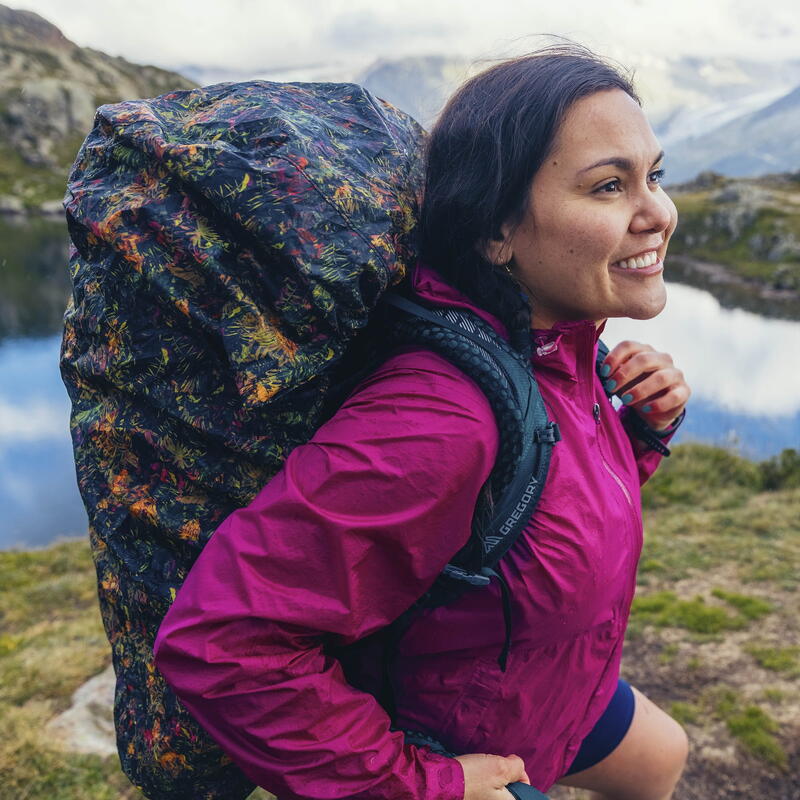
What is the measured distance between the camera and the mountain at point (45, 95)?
99812 mm

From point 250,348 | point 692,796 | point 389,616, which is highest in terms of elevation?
point 250,348

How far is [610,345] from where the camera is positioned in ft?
84.9

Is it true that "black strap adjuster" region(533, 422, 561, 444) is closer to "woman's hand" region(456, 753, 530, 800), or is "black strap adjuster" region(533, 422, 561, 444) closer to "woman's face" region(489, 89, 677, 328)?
"woman's face" region(489, 89, 677, 328)

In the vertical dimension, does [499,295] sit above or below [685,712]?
above

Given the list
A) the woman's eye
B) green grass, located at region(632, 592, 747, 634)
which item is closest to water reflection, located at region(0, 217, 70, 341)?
green grass, located at region(632, 592, 747, 634)

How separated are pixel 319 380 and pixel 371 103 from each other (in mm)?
847

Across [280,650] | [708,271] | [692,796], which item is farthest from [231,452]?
[708,271]

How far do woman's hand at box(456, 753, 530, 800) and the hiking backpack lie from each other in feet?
1.31

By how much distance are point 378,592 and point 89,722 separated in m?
4.31

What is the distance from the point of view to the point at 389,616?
1.60 m

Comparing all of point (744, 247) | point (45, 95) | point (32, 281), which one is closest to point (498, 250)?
point (32, 281)

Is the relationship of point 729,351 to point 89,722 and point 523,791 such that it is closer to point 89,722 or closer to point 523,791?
point 89,722

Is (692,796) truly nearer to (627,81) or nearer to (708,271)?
(627,81)

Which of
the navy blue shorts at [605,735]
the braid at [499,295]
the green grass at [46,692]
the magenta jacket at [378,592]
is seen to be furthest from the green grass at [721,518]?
the braid at [499,295]
